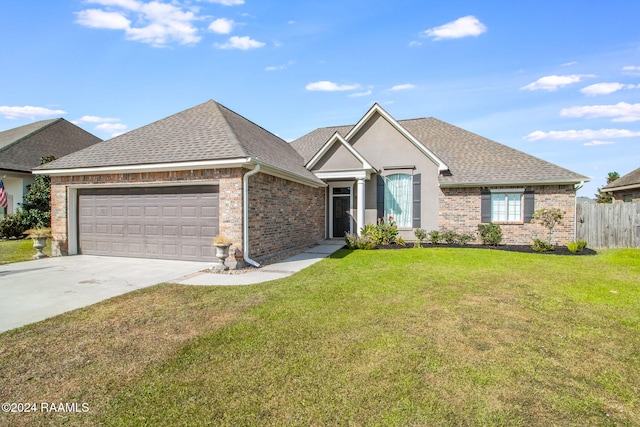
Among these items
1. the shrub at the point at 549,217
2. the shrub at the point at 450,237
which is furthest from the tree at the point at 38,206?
the shrub at the point at 549,217

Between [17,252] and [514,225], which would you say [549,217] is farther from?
[17,252]

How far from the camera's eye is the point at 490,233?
13547 mm

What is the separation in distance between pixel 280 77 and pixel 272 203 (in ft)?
19.4

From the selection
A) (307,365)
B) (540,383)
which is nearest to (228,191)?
(307,365)

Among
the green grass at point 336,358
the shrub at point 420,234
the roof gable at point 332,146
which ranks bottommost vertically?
the green grass at point 336,358

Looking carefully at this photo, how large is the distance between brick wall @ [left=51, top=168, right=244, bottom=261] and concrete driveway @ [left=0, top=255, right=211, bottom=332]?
1111 millimetres

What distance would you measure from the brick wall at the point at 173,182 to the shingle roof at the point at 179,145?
17.0 inches

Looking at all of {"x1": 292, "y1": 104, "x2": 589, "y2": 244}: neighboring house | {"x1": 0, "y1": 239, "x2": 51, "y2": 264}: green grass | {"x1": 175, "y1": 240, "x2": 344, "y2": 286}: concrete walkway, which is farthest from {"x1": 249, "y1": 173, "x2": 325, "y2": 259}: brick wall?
{"x1": 0, "y1": 239, "x2": 51, "y2": 264}: green grass

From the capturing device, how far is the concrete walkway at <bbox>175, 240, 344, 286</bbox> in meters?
7.32

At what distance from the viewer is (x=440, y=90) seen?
541 inches

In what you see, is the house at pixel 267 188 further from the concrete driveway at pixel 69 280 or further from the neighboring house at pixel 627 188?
the neighboring house at pixel 627 188

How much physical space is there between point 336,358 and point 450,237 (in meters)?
11.7

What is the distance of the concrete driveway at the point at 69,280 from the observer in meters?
5.38

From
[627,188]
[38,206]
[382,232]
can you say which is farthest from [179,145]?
[627,188]
